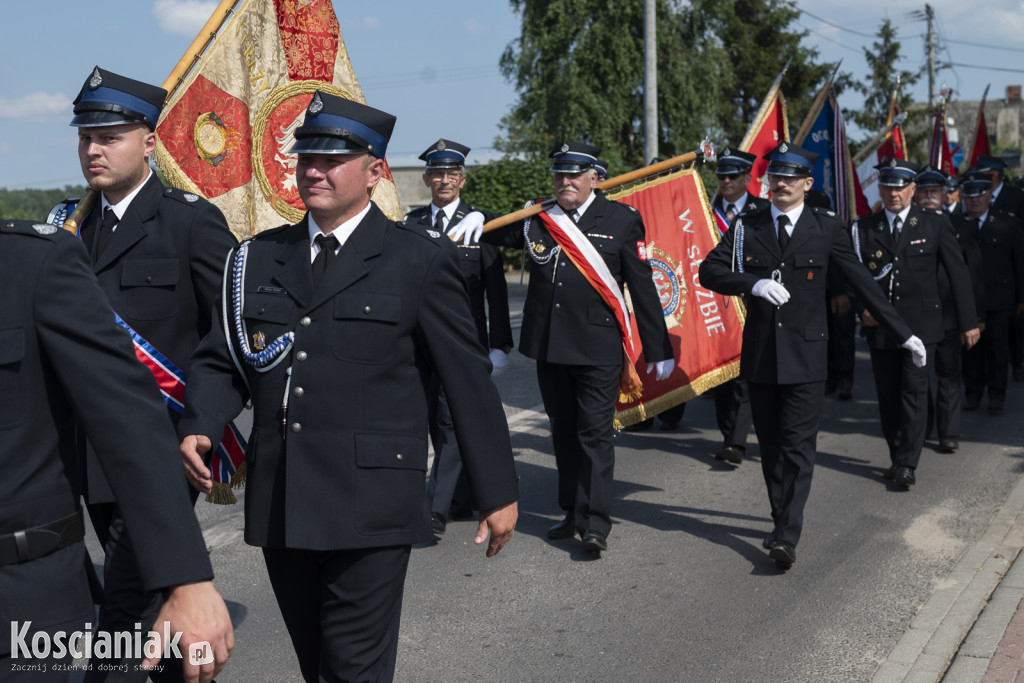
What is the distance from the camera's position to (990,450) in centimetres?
861

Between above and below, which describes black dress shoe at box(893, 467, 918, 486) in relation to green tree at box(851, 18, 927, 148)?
below

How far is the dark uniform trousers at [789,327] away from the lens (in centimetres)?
607

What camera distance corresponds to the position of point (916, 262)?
8180 mm

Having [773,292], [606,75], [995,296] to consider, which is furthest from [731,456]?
[606,75]

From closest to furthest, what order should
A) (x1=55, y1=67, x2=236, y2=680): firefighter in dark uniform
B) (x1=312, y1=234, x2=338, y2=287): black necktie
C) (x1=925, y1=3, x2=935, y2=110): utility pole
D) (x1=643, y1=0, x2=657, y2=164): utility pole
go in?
(x1=312, y1=234, x2=338, y2=287): black necktie < (x1=55, y1=67, x2=236, y2=680): firefighter in dark uniform < (x1=643, y1=0, x2=657, y2=164): utility pole < (x1=925, y1=3, x2=935, y2=110): utility pole

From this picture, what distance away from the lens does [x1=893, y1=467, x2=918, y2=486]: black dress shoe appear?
24.5ft

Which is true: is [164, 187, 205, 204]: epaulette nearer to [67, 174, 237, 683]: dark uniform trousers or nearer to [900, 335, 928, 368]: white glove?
[67, 174, 237, 683]: dark uniform trousers

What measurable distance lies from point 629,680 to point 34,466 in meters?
2.88

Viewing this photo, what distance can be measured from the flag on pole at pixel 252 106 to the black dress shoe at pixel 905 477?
4.34 metres

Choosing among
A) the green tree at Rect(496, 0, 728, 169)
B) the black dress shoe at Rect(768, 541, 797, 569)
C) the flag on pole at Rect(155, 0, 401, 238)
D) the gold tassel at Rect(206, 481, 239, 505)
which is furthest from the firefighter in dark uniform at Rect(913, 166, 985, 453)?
the green tree at Rect(496, 0, 728, 169)

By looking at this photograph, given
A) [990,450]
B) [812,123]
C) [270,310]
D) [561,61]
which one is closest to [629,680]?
[270,310]

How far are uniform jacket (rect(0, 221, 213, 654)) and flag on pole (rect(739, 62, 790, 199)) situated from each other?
9.87 metres

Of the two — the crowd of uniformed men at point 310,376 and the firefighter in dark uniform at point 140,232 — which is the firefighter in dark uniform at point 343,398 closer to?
the crowd of uniformed men at point 310,376

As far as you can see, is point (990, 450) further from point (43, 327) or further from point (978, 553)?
point (43, 327)
